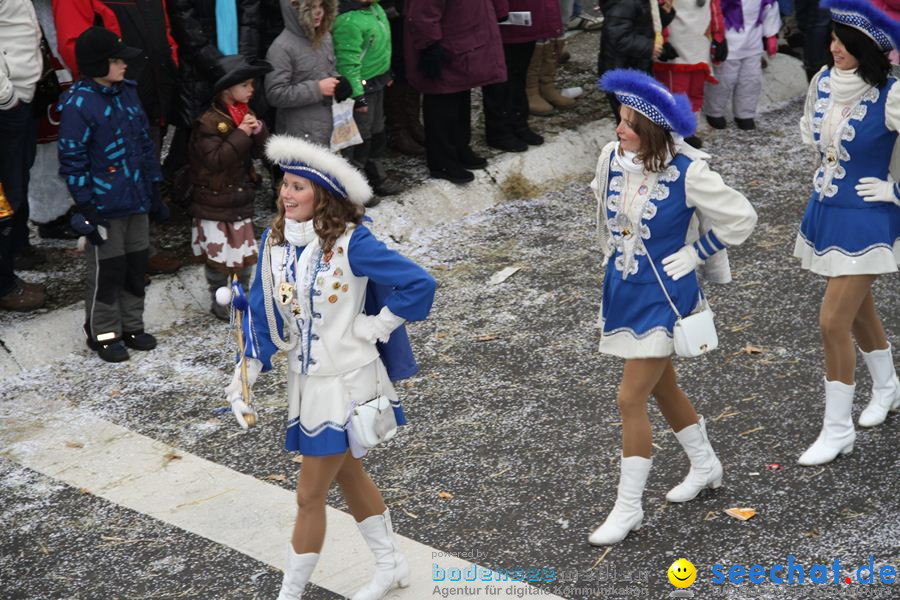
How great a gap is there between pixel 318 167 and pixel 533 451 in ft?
6.86

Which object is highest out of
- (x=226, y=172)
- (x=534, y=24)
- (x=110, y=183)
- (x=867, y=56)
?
(x=867, y=56)

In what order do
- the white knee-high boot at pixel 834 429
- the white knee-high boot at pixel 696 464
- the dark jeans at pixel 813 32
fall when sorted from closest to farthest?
the white knee-high boot at pixel 696 464 → the white knee-high boot at pixel 834 429 → the dark jeans at pixel 813 32

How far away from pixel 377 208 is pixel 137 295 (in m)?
2.15

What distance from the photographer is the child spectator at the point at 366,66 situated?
885 centimetres

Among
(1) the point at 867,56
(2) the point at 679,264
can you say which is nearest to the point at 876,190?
(1) the point at 867,56

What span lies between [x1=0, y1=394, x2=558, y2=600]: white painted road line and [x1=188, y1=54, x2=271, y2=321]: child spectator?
4.72 feet

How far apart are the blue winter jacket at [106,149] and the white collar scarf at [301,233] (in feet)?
8.82

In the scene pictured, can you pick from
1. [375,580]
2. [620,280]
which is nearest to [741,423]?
[620,280]

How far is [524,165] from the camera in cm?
1013

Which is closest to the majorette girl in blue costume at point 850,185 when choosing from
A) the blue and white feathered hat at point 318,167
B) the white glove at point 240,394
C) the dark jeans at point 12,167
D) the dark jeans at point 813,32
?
the blue and white feathered hat at point 318,167

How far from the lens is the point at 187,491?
20.0 feet

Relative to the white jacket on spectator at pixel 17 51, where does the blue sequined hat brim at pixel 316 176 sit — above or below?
above

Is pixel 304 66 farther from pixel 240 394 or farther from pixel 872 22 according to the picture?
pixel 240 394

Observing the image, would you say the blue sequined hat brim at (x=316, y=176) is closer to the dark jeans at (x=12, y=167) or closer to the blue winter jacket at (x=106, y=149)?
the blue winter jacket at (x=106, y=149)
